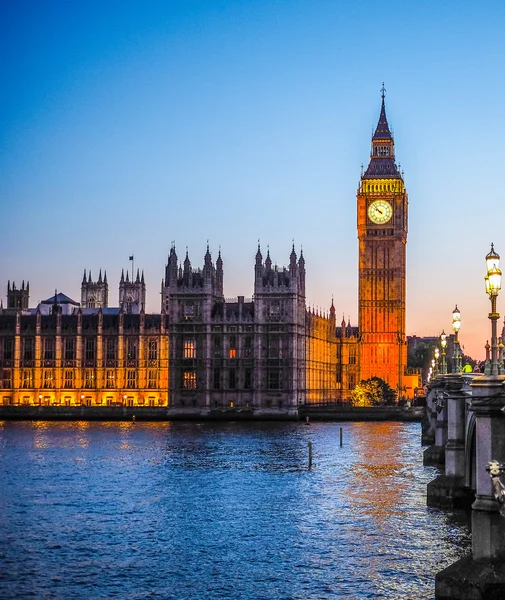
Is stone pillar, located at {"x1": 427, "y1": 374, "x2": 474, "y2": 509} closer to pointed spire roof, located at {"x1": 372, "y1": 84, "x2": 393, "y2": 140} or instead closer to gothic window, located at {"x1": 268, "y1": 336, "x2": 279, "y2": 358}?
gothic window, located at {"x1": 268, "y1": 336, "x2": 279, "y2": 358}

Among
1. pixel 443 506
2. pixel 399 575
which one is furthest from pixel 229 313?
pixel 399 575

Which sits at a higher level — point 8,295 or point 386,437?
point 8,295

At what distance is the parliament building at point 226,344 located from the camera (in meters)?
143

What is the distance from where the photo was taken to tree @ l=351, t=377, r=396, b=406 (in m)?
155

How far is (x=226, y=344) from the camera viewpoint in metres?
144

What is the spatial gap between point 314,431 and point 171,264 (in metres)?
44.3

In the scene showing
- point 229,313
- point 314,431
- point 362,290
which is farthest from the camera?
point 362,290

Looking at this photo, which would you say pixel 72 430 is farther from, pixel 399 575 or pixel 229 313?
pixel 399 575

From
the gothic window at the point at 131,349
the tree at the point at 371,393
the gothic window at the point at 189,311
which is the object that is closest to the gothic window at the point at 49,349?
the gothic window at the point at 131,349

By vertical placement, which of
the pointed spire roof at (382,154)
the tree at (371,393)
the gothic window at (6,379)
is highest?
the pointed spire roof at (382,154)

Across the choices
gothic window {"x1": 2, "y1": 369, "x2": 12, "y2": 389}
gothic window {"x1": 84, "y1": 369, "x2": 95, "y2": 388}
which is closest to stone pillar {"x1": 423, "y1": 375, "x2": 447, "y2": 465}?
gothic window {"x1": 84, "y1": 369, "x2": 95, "y2": 388}

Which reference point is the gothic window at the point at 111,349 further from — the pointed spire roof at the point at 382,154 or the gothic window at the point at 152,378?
the pointed spire roof at the point at 382,154

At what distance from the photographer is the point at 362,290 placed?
17288 cm

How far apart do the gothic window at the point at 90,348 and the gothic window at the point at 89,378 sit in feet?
6.90
